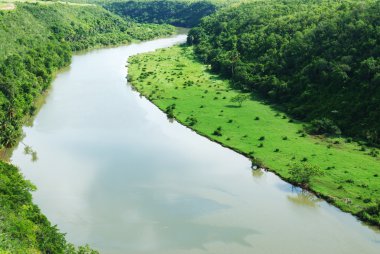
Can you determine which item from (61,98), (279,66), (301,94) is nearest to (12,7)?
(61,98)

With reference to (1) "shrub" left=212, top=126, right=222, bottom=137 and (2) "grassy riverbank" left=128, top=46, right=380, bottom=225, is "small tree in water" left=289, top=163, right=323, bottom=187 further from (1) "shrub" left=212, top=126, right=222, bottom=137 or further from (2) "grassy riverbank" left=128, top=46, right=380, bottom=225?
(1) "shrub" left=212, top=126, right=222, bottom=137

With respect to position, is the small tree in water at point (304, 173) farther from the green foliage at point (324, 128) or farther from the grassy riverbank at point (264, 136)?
the green foliage at point (324, 128)

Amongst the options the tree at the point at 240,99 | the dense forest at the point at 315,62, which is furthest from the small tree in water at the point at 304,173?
the tree at the point at 240,99

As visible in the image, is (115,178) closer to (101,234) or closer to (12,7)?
(101,234)

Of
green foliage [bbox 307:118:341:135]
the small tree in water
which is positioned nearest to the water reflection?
the small tree in water

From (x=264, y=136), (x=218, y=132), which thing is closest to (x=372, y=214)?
(x=264, y=136)

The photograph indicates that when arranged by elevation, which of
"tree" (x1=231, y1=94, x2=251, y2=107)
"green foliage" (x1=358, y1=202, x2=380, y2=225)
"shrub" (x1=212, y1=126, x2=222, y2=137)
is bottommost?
"green foliage" (x1=358, y1=202, x2=380, y2=225)
